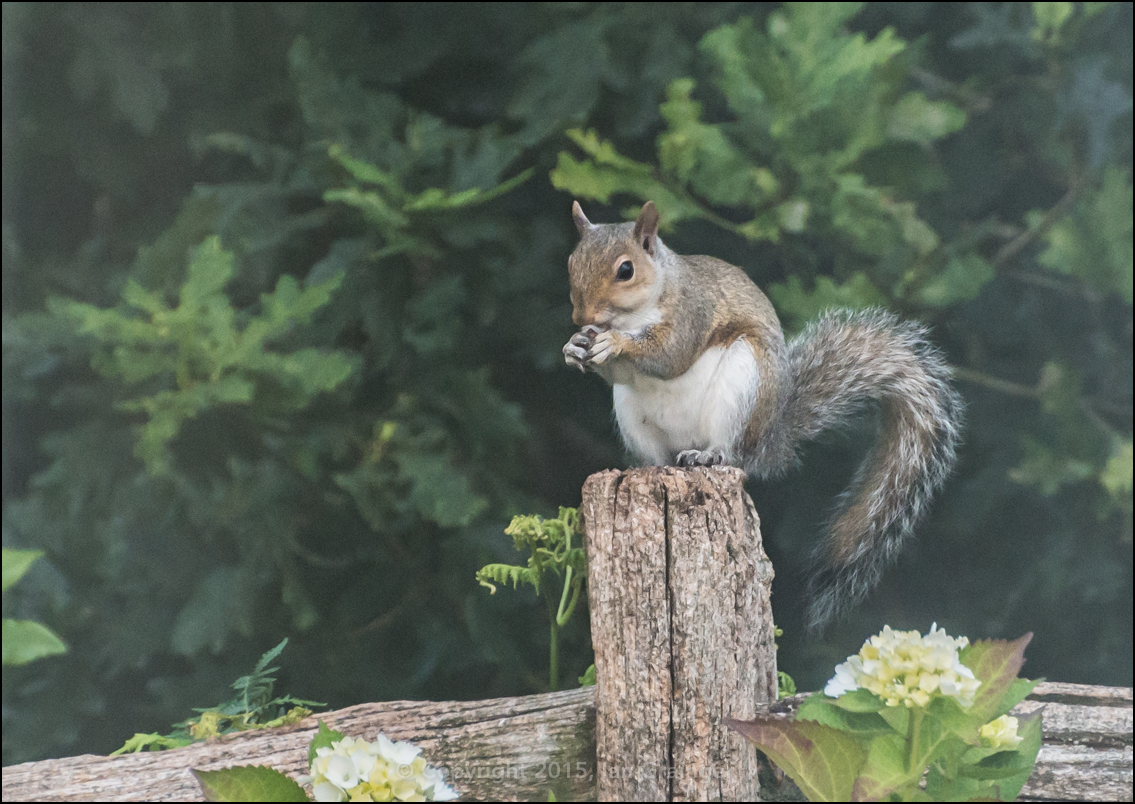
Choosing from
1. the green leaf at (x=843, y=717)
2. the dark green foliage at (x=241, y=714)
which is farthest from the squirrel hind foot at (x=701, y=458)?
the dark green foliage at (x=241, y=714)

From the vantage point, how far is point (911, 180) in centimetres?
178

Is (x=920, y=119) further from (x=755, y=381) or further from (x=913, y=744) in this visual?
(x=913, y=744)

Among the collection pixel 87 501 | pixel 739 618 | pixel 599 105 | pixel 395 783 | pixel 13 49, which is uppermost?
pixel 13 49

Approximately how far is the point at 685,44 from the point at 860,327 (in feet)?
2.19

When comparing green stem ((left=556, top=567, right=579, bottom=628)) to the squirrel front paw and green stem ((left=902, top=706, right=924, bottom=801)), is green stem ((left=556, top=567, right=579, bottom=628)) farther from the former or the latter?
green stem ((left=902, top=706, right=924, bottom=801))

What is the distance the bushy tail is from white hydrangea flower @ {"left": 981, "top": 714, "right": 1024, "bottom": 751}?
13.1 inches

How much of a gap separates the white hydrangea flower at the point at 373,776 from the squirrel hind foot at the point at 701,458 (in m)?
0.55

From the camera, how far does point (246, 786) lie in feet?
2.58

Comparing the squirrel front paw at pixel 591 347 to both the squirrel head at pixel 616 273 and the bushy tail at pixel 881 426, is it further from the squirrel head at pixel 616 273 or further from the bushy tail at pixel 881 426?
the bushy tail at pixel 881 426

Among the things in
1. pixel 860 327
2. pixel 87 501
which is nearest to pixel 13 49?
pixel 87 501

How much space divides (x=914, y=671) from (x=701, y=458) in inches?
19.4

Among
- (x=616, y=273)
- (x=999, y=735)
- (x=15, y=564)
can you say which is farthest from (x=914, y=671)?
(x=15, y=564)

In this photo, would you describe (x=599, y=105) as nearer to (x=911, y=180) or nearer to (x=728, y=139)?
(x=728, y=139)

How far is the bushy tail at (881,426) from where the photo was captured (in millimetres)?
1249
